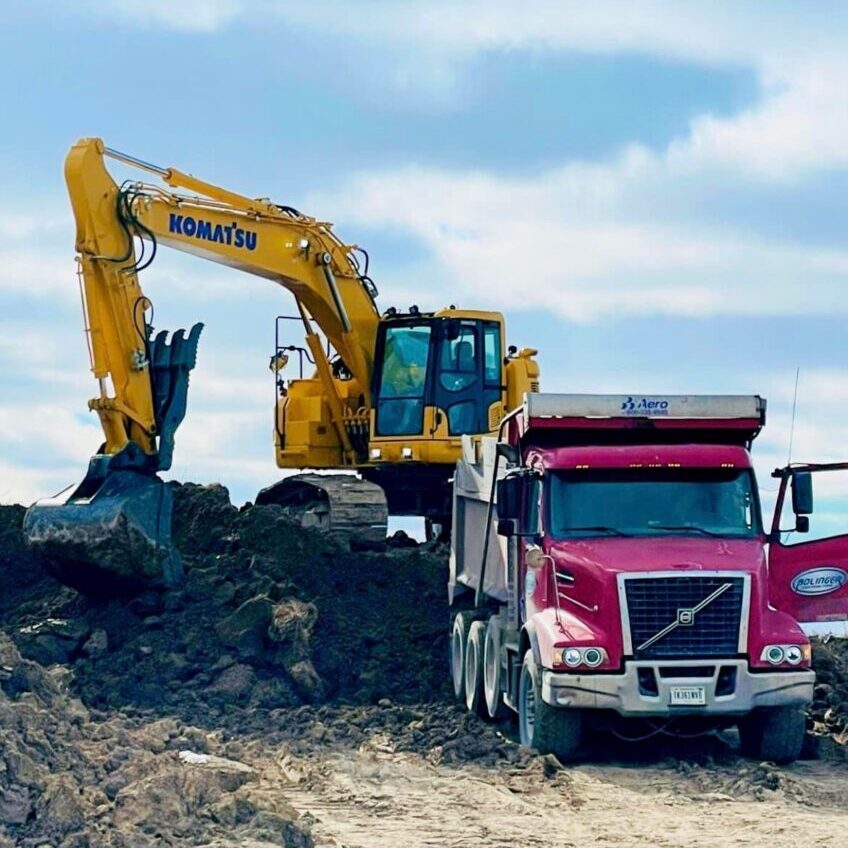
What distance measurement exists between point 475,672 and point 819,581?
11.8ft

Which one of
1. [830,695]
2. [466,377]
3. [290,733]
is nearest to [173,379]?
[466,377]

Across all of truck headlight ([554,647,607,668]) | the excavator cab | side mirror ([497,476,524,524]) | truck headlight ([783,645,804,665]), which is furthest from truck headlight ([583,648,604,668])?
the excavator cab

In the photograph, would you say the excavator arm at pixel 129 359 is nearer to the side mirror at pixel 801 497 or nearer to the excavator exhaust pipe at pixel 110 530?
the excavator exhaust pipe at pixel 110 530

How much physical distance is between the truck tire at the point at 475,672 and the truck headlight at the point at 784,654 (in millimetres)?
3466

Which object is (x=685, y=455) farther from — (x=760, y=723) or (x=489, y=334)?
(x=489, y=334)

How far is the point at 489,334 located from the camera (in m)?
24.5

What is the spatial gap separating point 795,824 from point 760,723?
7.85 ft

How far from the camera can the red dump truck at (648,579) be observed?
47.5 feet

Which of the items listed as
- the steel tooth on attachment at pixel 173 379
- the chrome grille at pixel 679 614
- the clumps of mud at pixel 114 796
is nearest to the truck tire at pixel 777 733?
the chrome grille at pixel 679 614

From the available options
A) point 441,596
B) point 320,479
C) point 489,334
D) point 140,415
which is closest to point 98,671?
point 140,415

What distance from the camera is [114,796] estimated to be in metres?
12.2

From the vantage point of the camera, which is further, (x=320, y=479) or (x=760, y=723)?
(x=320, y=479)

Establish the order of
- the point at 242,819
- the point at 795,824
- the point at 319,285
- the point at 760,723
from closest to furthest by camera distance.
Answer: the point at 242,819, the point at 795,824, the point at 760,723, the point at 319,285

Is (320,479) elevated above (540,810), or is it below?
above
